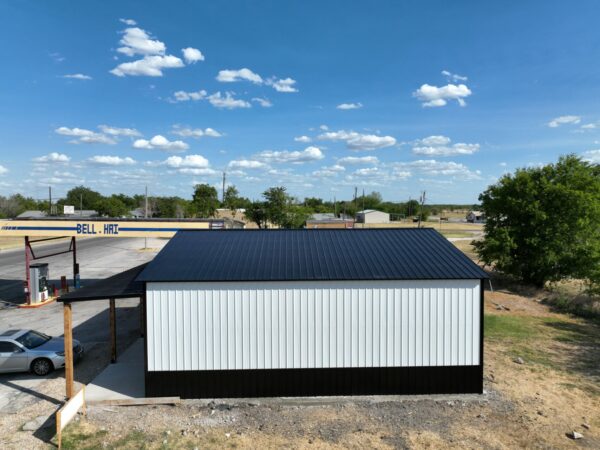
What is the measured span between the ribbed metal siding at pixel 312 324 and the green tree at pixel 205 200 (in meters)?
83.6

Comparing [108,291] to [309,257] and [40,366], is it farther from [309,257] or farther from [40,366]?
[309,257]

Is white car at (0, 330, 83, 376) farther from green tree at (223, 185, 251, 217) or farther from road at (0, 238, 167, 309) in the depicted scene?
green tree at (223, 185, 251, 217)

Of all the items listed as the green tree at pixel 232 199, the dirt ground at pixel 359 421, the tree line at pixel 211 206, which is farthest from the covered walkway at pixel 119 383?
the green tree at pixel 232 199

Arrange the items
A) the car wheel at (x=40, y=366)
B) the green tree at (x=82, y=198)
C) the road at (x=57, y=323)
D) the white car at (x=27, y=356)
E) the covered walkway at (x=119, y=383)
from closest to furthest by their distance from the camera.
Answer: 1. the covered walkway at (x=119, y=383)
2. the road at (x=57, y=323)
3. the white car at (x=27, y=356)
4. the car wheel at (x=40, y=366)
5. the green tree at (x=82, y=198)

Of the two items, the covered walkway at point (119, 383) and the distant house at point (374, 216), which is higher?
the distant house at point (374, 216)

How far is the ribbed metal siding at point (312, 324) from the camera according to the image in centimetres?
1105

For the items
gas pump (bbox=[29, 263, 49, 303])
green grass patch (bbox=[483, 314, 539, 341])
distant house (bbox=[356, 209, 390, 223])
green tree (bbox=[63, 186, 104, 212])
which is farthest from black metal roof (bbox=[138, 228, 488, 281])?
green tree (bbox=[63, 186, 104, 212])

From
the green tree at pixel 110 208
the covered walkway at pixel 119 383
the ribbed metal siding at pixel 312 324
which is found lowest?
the covered walkway at pixel 119 383

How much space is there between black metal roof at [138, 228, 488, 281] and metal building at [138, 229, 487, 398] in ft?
0.24

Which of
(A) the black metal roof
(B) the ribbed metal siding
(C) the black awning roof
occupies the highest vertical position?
(A) the black metal roof

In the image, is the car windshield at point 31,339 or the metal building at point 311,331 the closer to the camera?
the metal building at point 311,331

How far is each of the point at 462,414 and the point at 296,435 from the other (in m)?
4.21

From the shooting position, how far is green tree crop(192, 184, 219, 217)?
92.7 m

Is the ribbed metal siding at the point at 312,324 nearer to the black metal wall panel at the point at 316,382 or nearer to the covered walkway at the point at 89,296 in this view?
the black metal wall panel at the point at 316,382
